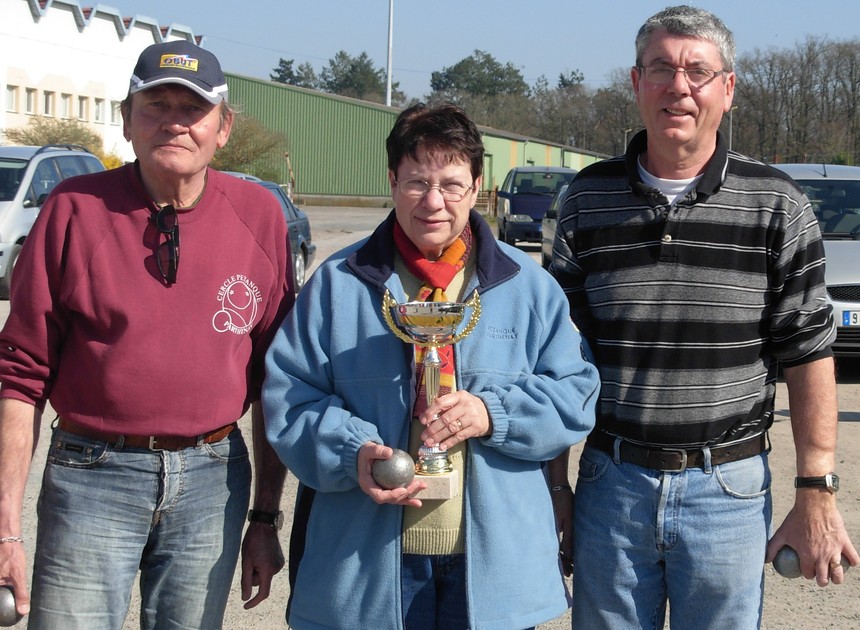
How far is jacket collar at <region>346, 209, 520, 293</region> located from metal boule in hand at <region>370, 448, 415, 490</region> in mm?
507

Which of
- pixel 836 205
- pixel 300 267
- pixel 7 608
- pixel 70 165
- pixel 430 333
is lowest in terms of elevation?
pixel 7 608

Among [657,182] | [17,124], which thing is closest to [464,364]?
[657,182]

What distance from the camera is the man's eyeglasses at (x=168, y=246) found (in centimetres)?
280

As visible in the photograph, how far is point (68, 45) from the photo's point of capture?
129ft

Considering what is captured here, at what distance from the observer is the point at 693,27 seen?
283 centimetres

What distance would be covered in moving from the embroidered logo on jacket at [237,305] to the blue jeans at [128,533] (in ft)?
1.09

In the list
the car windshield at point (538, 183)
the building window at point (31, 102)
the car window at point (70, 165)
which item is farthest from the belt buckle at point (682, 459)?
the building window at point (31, 102)

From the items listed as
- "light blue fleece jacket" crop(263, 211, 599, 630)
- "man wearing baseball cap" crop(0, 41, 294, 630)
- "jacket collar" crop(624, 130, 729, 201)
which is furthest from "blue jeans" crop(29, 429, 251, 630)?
"jacket collar" crop(624, 130, 729, 201)

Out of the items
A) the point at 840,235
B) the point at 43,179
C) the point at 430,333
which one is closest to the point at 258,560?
the point at 430,333

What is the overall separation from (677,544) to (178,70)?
1917 millimetres

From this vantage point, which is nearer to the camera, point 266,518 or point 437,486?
point 437,486

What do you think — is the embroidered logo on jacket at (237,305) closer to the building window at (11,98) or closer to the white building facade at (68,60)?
the white building facade at (68,60)

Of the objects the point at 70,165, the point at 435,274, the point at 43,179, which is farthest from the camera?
the point at 70,165

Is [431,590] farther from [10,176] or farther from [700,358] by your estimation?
[10,176]
